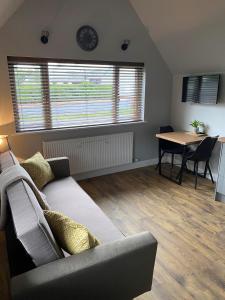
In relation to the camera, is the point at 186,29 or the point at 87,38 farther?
the point at 87,38

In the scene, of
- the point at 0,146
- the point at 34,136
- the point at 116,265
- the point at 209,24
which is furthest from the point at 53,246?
the point at 209,24

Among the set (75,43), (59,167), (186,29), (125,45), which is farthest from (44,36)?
(186,29)

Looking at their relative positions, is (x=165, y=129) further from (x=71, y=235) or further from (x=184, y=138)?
(x=71, y=235)

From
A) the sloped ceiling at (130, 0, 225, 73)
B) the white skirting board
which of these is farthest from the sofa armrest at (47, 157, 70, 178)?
the sloped ceiling at (130, 0, 225, 73)

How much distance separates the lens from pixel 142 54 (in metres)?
3.96

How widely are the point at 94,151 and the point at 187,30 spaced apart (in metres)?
2.21

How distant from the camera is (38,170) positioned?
2.57 m

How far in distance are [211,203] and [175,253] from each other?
3.98 ft

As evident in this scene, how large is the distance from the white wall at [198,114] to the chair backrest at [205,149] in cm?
28

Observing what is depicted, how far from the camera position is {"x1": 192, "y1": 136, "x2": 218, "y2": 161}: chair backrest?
11.3 ft

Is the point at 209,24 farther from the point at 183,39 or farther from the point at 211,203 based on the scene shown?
the point at 211,203

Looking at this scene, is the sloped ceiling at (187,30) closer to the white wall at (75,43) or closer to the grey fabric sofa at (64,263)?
the white wall at (75,43)

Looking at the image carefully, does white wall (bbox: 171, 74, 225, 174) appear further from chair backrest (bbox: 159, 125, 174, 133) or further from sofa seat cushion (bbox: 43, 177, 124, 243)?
sofa seat cushion (bbox: 43, 177, 124, 243)

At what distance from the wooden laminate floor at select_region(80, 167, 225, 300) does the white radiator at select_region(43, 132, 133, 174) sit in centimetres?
25
